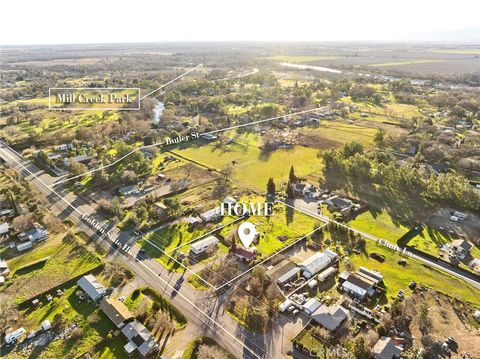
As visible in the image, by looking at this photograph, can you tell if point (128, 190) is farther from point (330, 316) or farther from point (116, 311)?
point (330, 316)

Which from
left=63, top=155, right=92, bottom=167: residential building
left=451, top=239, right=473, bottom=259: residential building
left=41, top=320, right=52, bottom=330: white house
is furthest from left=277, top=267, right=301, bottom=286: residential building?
left=63, top=155, right=92, bottom=167: residential building

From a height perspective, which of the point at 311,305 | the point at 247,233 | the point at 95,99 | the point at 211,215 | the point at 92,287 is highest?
the point at 95,99

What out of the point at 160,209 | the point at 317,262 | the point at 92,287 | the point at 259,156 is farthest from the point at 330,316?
the point at 259,156

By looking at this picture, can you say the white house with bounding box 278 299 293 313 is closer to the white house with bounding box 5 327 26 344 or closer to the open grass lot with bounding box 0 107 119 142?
the white house with bounding box 5 327 26 344

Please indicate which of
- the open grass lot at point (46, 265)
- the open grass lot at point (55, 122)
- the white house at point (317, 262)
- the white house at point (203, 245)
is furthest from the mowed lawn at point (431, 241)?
the open grass lot at point (55, 122)

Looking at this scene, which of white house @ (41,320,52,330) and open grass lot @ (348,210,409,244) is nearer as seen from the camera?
white house @ (41,320,52,330)

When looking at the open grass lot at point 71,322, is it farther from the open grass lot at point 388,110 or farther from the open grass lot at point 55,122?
the open grass lot at point 388,110
